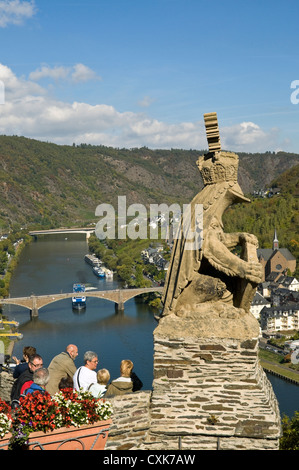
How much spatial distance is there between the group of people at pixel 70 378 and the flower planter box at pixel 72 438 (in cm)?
44

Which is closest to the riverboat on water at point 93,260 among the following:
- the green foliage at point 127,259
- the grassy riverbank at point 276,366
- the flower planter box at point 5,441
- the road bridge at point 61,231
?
the green foliage at point 127,259

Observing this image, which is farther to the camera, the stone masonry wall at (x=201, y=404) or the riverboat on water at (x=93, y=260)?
the riverboat on water at (x=93, y=260)

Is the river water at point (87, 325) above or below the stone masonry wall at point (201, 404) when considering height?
below

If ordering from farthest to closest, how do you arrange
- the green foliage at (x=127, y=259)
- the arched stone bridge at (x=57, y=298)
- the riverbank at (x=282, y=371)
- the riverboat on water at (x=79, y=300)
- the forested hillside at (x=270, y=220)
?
the forested hillside at (x=270, y=220), the green foliage at (x=127, y=259), the riverboat on water at (x=79, y=300), the arched stone bridge at (x=57, y=298), the riverbank at (x=282, y=371)

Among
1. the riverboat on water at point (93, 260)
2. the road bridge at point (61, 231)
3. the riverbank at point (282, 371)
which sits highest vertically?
the road bridge at point (61, 231)

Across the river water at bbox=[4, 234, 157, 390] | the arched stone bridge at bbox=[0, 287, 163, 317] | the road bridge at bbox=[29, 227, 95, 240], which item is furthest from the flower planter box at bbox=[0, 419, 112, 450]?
the road bridge at bbox=[29, 227, 95, 240]

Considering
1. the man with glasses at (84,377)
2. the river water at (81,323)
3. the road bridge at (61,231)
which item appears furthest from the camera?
the road bridge at (61,231)

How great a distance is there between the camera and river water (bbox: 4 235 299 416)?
39.9 m

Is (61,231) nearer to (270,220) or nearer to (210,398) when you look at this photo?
(270,220)

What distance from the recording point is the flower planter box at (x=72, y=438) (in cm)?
438

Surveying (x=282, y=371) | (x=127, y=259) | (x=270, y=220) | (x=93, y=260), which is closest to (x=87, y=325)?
(x=282, y=371)

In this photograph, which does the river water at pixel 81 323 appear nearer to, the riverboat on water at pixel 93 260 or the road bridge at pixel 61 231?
the riverboat on water at pixel 93 260

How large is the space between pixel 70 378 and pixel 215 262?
1.71 m

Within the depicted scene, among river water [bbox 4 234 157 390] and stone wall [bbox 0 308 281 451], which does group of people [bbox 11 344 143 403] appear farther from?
river water [bbox 4 234 157 390]
